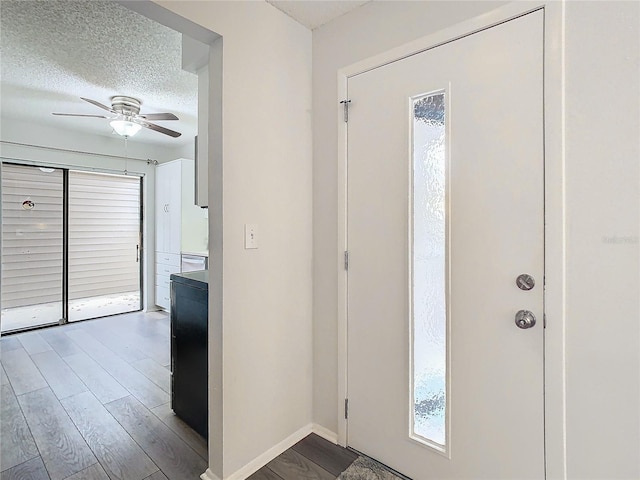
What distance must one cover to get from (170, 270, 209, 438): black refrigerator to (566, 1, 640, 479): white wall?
183cm

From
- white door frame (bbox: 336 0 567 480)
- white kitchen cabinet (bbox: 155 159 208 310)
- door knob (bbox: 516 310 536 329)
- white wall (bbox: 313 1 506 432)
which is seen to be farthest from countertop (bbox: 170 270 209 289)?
white kitchen cabinet (bbox: 155 159 208 310)

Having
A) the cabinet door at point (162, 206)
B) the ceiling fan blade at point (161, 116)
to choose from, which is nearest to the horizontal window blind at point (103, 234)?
the cabinet door at point (162, 206)

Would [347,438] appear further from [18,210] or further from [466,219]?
[18,210]

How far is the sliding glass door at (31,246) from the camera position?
4.16m

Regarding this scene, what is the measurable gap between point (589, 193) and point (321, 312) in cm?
143

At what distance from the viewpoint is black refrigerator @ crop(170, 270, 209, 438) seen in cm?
206

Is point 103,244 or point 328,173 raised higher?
point 328,173

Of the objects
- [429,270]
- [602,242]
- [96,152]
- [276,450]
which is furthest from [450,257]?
[96,152]

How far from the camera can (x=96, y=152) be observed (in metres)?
4.74

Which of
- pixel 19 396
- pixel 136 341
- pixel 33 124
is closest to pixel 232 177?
pixel 19 396

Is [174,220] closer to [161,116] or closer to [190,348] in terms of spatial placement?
[161,116]

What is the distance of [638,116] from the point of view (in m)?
1.14

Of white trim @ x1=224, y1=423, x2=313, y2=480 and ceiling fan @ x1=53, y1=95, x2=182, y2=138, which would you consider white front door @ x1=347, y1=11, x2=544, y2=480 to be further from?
ceiling fan @ x1=53, y1=95, x2=182, y2=138

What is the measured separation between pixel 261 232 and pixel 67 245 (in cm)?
428
